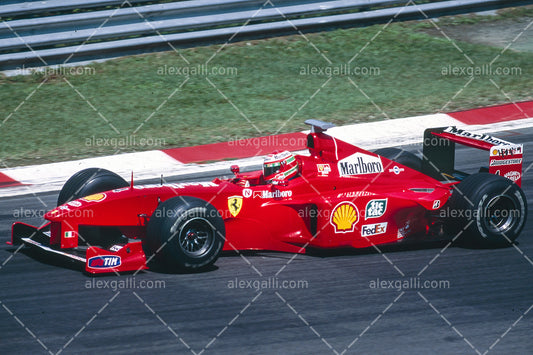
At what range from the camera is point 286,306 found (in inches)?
274

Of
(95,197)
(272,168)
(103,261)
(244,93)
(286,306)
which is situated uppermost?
(244,93)

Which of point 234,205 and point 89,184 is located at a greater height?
point 89,184

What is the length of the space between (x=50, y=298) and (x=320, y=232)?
97.4 inches

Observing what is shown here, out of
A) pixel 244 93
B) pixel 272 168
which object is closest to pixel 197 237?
pixel 272 168

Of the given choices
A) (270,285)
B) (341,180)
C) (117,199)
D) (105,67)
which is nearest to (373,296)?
(270,285)

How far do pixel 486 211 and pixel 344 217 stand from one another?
135cm

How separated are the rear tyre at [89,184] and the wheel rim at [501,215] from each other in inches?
138

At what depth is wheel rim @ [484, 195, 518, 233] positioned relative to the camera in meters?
8.39

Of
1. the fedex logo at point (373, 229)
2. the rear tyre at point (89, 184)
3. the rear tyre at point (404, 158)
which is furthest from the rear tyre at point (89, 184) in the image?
the rear tyre at point (404, 158)

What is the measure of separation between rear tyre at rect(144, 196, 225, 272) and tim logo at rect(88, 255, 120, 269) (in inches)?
11.7

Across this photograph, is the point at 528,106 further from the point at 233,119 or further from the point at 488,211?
the point at 488,211

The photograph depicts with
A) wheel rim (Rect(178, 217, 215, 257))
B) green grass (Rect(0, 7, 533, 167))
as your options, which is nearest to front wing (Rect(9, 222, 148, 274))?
wheel rim (Rect(178, 217, 215, 257))

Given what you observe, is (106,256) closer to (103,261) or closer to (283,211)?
(103,261)

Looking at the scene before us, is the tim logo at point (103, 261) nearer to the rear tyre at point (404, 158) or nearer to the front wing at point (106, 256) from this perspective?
the front wing at point (106, 256)
